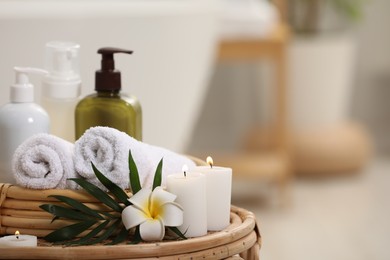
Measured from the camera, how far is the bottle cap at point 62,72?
1.07 m

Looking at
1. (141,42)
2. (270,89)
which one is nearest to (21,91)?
(141,42)

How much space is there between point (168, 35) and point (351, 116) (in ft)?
6.69

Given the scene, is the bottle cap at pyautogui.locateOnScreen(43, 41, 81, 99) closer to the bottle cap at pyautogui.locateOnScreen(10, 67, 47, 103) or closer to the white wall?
the bottle cap at pyautogui.locateOnScreen(10, 67, 47, 103)

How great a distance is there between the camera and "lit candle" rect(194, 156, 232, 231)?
35.8 inches

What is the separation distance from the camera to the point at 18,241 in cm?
83

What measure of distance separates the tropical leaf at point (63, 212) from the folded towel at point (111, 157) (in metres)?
0.04

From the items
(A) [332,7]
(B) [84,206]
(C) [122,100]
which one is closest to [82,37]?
(C) [122,100]

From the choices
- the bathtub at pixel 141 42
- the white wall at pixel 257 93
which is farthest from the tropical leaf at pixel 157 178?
Result: the white wall at pixel 257 93

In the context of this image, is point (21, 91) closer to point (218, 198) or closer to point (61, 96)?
point (61, 96)

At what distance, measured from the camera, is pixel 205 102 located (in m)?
3.86

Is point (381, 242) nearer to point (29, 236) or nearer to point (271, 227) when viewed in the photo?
point (271, 227)

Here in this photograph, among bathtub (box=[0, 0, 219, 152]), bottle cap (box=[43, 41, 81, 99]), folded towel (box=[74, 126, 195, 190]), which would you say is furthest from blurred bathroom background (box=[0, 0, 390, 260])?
folded towel (box=[74, 126, 195, 190])

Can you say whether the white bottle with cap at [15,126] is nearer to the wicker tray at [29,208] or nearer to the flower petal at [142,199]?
the wicker tray at [29,208]

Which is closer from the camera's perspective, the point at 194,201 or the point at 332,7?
the point at 194,201
